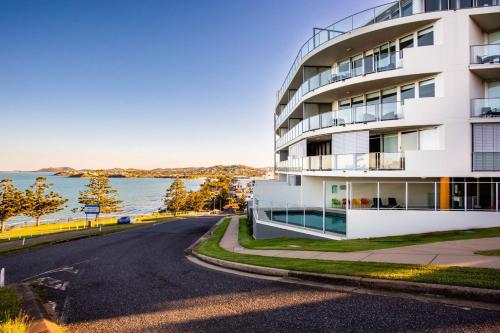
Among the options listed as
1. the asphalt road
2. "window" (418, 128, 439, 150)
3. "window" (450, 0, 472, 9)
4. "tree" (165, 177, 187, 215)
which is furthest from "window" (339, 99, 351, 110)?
"tree" (165, 177, 187, 215)

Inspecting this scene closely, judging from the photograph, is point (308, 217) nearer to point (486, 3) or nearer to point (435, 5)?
point (435, 5)

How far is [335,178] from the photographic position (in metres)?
23.4

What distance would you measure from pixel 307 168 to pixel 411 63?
9619mm

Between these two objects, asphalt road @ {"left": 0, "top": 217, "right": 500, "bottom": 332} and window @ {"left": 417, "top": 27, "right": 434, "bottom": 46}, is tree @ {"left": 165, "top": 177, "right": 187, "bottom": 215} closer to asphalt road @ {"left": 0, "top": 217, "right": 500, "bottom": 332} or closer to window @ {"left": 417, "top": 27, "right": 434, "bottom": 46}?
window @ {"left": 417, "top": 27, "right": 434, "bottom": 46}

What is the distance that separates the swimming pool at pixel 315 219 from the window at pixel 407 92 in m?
8.36

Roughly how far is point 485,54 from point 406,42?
4.31 metres

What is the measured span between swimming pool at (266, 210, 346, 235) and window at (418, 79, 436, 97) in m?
8.91

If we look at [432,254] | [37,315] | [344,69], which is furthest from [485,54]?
[37,315]

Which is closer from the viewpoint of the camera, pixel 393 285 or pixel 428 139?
pixel 393 285

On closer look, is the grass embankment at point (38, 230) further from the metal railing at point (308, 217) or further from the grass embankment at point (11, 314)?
the grass embankment at point (11, 314)

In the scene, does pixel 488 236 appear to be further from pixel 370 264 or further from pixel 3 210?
pixel 3 210

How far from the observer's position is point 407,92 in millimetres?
19406

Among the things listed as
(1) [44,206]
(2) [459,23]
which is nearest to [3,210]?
(1) [44,206]

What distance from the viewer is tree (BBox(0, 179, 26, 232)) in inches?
2135
